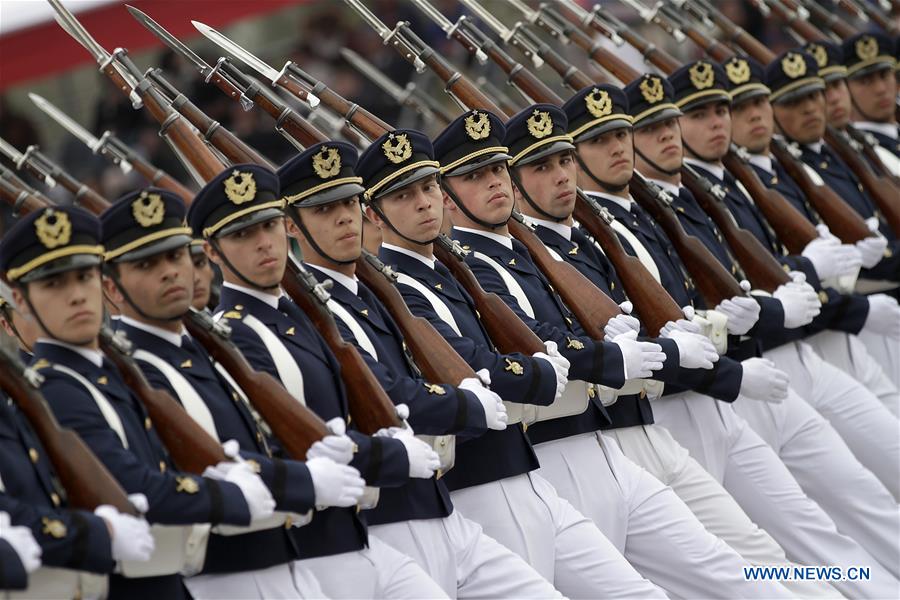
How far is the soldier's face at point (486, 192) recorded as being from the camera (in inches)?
331

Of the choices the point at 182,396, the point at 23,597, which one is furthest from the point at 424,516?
the point at 23,597

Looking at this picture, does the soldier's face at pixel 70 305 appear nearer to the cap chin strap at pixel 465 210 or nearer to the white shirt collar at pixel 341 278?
the white shirt collar at pixel 341 278

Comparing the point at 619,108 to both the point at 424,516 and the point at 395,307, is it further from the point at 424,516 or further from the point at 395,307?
the point at 424,516

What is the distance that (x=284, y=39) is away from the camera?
2067cm

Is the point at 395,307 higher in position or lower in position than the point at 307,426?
higher

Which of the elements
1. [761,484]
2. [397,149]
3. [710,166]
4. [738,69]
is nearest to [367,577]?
[397,149]

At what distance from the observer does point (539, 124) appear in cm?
887

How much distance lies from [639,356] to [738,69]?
355cm

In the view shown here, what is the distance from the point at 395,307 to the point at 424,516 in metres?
1.02

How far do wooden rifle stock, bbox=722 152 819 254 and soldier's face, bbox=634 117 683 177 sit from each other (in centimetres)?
91

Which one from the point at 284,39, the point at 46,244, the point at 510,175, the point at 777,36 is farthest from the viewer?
the point at 284,39

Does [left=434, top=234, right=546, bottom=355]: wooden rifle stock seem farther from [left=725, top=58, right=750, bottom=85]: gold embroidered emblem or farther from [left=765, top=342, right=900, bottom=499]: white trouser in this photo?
[left=725, top=58, right=750, bottom=85]: gold embroidered emblem

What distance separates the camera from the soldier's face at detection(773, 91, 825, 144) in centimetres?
1161

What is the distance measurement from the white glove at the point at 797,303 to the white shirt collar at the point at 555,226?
1457 millimetres
